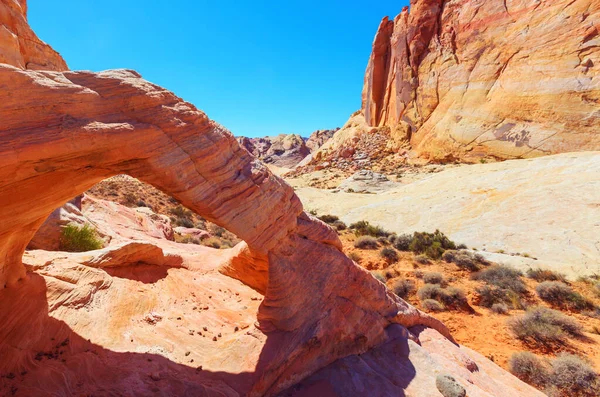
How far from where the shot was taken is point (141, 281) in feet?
25.1

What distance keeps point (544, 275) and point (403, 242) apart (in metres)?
6.42

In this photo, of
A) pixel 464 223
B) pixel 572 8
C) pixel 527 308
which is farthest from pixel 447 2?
pixel 527 308

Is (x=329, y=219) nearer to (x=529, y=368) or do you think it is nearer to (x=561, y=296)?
(x=561, y=296)

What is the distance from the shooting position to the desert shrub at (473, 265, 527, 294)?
12.1 metres

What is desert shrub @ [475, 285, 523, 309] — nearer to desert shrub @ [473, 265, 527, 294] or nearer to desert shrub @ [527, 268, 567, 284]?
desert shrub @ [473, 265, 527, 294]

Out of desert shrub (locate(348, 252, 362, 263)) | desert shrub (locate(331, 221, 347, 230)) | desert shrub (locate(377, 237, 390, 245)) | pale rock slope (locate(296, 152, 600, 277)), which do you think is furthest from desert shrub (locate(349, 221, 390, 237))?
desert shrub (locate(348, 252, 362, 263))

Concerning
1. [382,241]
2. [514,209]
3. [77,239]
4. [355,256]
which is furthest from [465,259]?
[77,239]

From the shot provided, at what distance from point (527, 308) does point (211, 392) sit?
11307 millimetres

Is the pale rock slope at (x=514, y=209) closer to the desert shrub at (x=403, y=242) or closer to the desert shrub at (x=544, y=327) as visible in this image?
the desert shrub at (x=403, y=242)

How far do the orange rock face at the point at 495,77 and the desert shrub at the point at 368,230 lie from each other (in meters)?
18.8

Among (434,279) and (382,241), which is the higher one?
(382,241)

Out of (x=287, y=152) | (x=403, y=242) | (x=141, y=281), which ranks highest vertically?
(x=287, y=152)

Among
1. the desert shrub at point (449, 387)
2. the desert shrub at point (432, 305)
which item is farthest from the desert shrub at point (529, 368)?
A: the desert shrub at point (449, 387)

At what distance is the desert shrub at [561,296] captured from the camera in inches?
433
